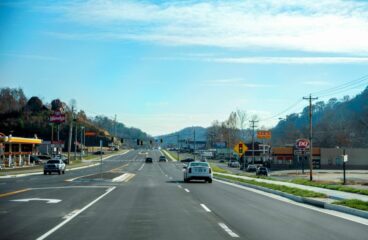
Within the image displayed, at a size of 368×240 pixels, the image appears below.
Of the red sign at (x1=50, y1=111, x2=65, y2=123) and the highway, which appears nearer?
the highway

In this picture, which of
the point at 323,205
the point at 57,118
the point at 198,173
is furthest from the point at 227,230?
the point at 57,118

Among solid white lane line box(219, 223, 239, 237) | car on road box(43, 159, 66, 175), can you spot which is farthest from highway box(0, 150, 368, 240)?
car on road box(43, 159, 66, 175)

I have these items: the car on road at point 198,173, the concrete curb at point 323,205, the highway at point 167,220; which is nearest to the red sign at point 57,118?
the car on road at point 198,173

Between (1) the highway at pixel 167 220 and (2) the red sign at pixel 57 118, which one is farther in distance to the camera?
(2) the red sign at pixel 57 118

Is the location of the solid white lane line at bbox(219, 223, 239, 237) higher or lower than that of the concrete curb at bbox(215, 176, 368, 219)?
higher

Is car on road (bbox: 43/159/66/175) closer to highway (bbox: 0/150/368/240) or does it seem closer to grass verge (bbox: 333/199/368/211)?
highway (bbox: 0/150/368/240)

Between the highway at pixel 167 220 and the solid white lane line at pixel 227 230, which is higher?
the solid white lane line at pixel 227 230

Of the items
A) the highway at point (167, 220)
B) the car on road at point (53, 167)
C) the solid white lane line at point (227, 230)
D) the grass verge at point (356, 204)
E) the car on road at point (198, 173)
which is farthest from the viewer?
the car on road at point (53, 167)

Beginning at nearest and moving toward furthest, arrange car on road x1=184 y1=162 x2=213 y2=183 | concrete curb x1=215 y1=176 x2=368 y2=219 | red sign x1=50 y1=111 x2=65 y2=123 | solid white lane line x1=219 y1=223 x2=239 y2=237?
solid white lane line x1=219 y1=223 x2=239 y2=237 < concrete curb x1=215 y1=176 x2=368 y2=219 < car on road x1=184 y1=162 x2=213 y2=183 < red sign x1=50 y1=111 x2=65 y2=123

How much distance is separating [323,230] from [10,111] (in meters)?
185

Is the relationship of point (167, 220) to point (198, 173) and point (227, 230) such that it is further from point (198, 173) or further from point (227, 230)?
point (198, 173)

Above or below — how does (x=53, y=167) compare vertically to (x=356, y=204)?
below

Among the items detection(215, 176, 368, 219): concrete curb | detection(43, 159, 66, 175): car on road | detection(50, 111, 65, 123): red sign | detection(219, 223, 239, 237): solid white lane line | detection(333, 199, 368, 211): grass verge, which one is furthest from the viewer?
detection(50, 111, 65, 123): red sign

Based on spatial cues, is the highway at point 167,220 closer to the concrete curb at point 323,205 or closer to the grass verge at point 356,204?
the concrete curb at point 323,205
